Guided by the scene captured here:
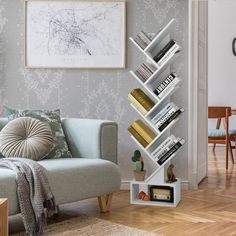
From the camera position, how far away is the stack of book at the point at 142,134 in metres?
3.46

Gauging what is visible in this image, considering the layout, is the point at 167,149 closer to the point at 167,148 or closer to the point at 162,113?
the point at 167,148

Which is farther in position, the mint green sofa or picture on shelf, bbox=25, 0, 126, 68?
picture on shelf, bbox=25, 0, 126, 68

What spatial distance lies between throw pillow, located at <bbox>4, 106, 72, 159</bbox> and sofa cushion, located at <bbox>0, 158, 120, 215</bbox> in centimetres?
13

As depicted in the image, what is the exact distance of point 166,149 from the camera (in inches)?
134

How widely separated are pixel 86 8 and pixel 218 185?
79.6 inches

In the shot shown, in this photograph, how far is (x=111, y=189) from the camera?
9.87 feet

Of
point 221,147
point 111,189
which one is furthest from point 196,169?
point 221,147

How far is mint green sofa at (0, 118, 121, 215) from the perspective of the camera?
2.62 metres

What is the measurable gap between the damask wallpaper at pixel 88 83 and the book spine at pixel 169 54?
485 millimetres

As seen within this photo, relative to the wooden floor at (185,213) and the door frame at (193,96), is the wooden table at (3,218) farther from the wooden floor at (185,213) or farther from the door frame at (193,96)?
the door frame at (193,96)

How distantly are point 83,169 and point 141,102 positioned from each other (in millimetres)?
894

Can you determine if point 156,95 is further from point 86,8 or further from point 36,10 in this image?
point 36,10

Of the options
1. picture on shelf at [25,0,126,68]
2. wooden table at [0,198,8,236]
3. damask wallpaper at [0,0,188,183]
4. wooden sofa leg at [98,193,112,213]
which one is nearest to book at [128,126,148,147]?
damask wallpaper at [0,0,188,183]

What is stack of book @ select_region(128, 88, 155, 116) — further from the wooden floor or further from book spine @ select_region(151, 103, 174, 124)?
the wooden floor
